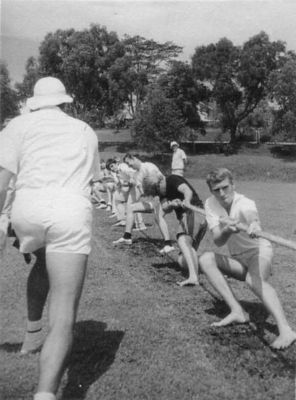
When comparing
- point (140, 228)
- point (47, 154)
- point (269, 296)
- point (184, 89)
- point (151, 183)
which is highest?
point (47, 154)

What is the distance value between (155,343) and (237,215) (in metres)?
1.31

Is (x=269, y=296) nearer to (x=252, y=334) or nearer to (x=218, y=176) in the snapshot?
(x=252, y=334)

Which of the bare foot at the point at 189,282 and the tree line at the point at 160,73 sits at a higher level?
the tree line at the point at 160,73

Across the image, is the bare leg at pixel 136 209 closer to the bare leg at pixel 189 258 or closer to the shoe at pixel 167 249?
the shoe at pixel 167 249

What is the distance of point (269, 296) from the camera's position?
4.51m

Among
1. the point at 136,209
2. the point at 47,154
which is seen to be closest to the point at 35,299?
the point at 47,154

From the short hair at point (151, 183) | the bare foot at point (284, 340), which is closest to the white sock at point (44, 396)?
the bare foot at point (284, 340)

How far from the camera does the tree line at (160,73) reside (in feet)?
156

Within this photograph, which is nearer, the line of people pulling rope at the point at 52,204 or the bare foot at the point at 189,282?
the line of people pulling rope at the point at 52,204

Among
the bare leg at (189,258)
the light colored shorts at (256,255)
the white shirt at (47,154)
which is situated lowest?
the bare leg at (189,258)

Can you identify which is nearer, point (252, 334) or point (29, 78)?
point (252, 334)

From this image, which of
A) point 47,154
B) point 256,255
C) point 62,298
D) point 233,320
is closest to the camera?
point 62,298

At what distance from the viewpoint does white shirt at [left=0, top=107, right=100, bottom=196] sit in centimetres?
326

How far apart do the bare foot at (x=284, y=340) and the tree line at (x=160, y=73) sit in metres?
41.5
